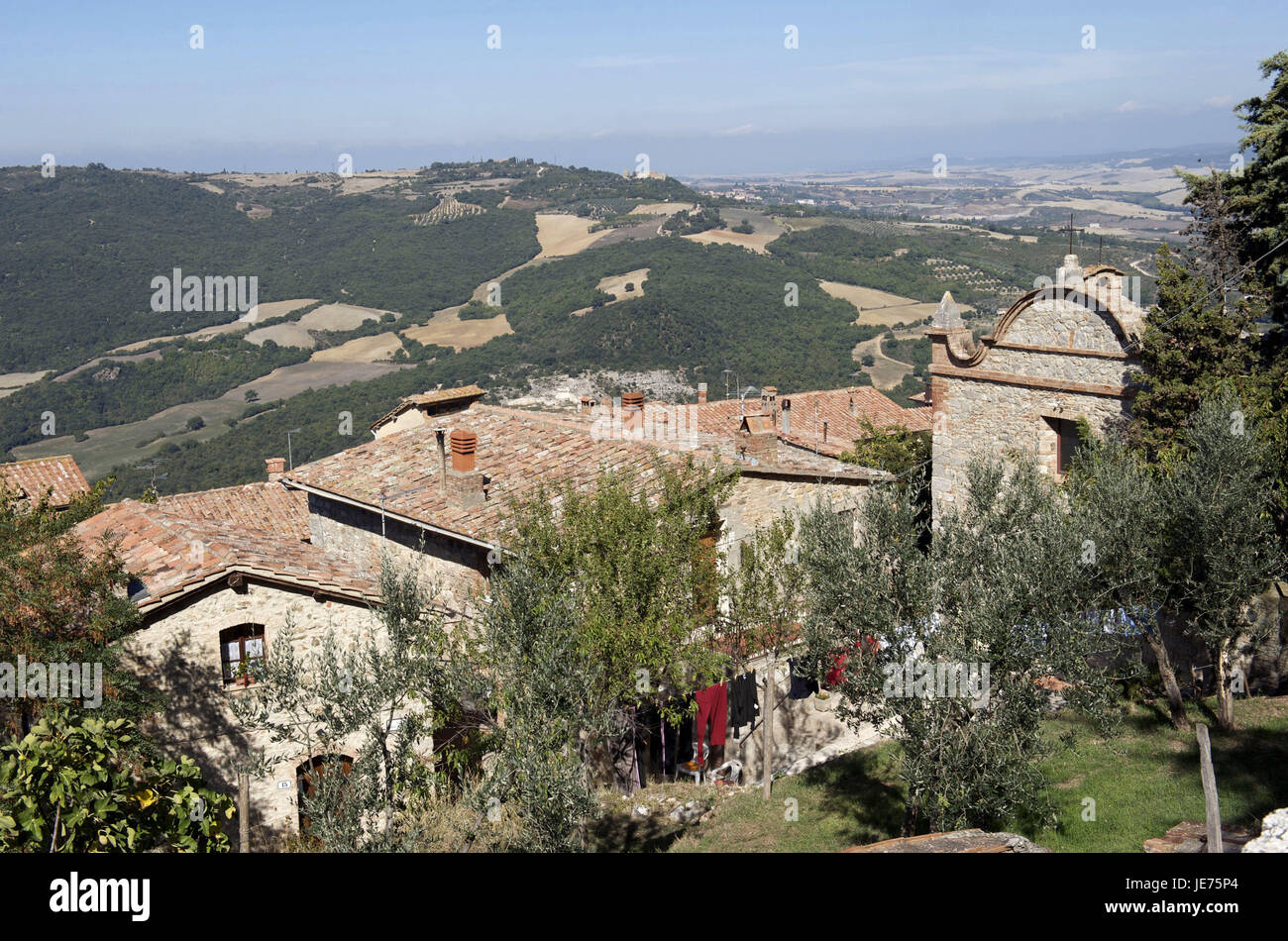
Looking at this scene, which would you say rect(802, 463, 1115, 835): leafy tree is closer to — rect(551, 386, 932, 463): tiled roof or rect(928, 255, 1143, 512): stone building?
rect(928, 255, 1143, 512): stone building

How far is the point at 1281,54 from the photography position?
735 inches

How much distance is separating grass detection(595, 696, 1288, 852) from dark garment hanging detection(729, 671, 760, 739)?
2.37 metres

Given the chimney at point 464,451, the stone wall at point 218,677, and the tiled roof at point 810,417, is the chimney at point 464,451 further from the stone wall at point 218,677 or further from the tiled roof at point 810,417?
the tiled roof at point 810,417

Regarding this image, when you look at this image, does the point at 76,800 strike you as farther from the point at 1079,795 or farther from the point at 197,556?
the point at 1079,795

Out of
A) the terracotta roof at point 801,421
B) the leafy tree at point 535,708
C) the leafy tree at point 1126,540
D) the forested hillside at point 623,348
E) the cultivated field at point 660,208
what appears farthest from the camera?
the cultivated field at point 660,208

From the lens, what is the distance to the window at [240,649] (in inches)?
531

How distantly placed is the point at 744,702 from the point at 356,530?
8.23 metres

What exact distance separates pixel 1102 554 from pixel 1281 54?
43.1 ft

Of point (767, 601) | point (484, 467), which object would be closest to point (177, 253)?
point (484, 467)

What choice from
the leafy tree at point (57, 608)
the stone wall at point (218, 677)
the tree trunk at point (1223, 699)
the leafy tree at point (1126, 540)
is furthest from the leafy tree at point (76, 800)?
the tree trunk at point (1223, 699)

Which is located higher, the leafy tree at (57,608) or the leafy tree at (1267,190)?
the leafy tree at (1267,190)

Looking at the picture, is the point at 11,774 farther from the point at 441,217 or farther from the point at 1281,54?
the point at 441,217

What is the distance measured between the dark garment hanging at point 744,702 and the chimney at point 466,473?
600cm
